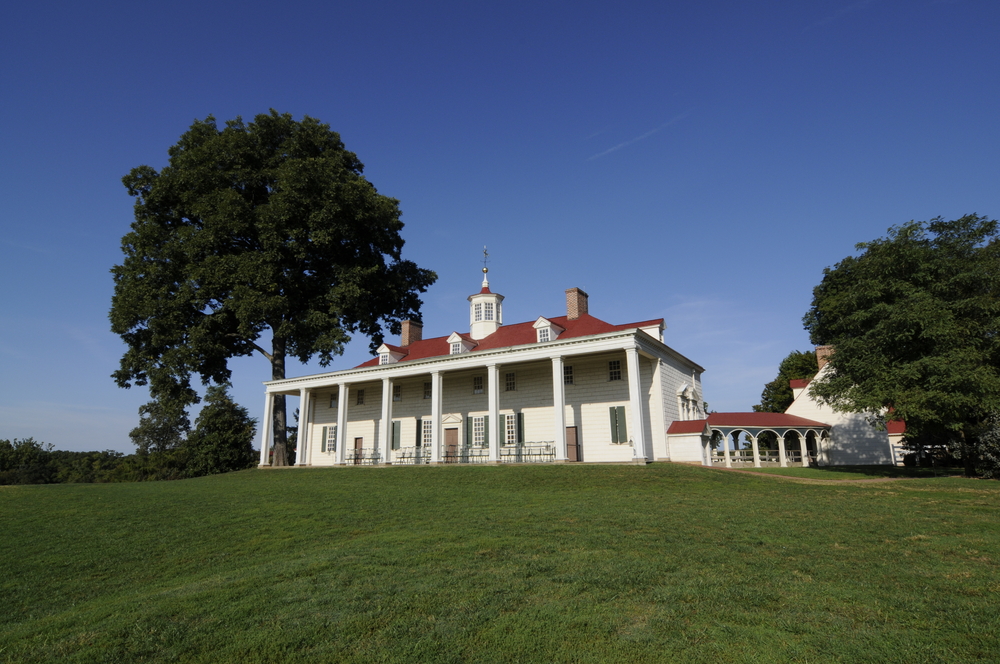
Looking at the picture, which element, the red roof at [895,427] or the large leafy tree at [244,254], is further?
the red roof at [895,427]

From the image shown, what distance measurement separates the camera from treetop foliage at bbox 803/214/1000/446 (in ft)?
69.1

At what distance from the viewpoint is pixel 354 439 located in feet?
120

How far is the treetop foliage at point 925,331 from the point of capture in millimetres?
21062

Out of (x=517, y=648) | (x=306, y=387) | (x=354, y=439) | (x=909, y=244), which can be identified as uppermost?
(x=909, y=244)

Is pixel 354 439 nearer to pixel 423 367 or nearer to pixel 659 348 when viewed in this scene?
pixel 423 367

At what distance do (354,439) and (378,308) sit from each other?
8471mm

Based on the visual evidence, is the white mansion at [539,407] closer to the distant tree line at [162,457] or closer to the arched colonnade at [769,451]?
the arched colonnade at [769,451]

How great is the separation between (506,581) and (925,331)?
855 inches

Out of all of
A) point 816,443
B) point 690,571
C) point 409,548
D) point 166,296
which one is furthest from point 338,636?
point 816,443

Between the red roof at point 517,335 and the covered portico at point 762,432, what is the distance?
9.79 m

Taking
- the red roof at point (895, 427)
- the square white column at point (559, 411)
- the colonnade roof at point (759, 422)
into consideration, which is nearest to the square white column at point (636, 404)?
the square white column at point (559, 411)

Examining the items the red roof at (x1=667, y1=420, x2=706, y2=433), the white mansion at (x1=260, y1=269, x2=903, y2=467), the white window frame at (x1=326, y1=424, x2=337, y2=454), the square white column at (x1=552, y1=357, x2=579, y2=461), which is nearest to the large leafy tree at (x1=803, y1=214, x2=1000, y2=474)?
the red roof at (x1=667, y1=420, x2=706, y2=433)

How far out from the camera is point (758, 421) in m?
Result: 36.1

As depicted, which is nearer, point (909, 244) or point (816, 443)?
point (909, 244)
